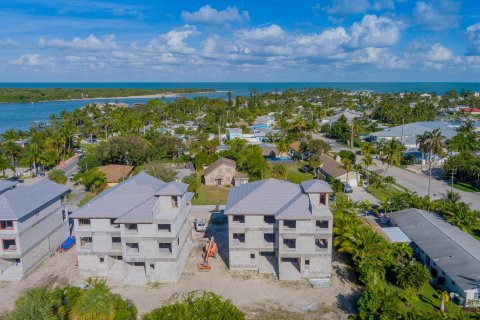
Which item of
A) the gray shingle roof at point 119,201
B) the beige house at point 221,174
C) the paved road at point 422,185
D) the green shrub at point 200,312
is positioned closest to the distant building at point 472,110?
the paved road at point 422,185

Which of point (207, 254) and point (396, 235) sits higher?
point (396, 235)

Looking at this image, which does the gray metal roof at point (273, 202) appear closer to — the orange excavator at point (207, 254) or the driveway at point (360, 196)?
the orange excavator at point (207, 254)

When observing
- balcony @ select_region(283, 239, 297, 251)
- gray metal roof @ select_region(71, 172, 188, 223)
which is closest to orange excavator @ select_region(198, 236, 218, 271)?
gray metal roof @ select_region(71, 172, 188, 223)

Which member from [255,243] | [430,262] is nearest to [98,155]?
[255,243]

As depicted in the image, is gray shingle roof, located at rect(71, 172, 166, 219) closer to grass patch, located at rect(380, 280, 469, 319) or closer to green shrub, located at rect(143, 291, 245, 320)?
green shrub, located at rect(143, 291, 245, 320)

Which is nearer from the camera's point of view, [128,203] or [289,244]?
[289,244]

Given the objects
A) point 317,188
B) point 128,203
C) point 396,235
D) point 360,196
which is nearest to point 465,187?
point 360,196

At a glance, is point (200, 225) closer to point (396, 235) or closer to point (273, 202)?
point (273, 202)
